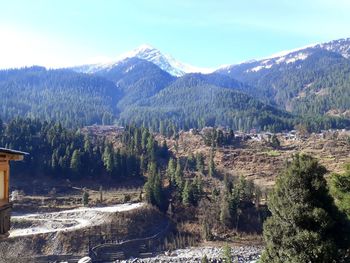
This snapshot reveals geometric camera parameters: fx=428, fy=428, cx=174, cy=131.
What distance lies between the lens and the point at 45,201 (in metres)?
55.7

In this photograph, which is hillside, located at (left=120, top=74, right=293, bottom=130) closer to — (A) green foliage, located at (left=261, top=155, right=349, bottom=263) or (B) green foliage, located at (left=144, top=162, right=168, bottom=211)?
(B) green foliage, located at (left=144, top=162, right=168, bottom=211)

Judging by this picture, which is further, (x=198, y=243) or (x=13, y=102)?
(x=13, y=102)

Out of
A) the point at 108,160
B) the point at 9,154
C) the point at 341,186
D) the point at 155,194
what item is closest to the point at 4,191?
the point at 9,154

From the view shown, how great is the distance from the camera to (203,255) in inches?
1668

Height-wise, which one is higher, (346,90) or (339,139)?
(346,90)

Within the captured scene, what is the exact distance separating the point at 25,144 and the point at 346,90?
6301 inches

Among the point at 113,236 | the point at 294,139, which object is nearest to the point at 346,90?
the point at 294,139

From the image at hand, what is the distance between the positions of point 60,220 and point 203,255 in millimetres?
16666

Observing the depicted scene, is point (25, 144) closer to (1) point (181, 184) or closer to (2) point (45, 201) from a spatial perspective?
(2) point (45, 201)

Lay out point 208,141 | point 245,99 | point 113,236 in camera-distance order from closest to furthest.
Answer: point 113,236
point 208,141
point 245,99

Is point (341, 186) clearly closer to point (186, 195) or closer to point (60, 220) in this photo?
point (60, 220)

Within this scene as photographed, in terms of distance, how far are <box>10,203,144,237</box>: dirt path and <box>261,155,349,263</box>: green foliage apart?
37132mm

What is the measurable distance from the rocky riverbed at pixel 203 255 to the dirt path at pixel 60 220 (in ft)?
27.2

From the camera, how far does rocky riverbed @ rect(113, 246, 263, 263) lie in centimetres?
4122
